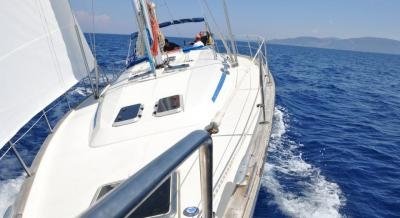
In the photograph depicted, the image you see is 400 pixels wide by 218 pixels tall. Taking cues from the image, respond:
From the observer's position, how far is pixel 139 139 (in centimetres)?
475

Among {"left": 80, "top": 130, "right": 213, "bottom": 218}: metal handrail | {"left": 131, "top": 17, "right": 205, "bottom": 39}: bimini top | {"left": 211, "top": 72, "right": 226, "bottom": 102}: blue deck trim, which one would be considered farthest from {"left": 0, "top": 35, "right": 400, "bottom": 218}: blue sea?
{"left": 80, "top": 130, "right": 213, "bottom": 218}: metal handrail

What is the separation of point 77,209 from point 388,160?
321 inches

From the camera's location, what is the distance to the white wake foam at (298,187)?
582 centimetres

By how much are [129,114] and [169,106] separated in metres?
0.64

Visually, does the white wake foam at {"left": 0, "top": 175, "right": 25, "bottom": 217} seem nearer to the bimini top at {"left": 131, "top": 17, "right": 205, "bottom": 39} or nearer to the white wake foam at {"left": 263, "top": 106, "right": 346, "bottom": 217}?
the white wake foam at {"left": 263, "top": 106, "right": 346, "bottom": 217}

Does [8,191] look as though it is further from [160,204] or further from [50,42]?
[160,204]

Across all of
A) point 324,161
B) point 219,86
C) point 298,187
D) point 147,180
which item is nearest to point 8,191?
point 219,86

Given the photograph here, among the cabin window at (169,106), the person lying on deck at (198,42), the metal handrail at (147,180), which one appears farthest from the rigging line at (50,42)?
the person lying on deck at (198,42)

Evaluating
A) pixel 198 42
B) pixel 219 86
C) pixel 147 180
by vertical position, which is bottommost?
pixel 219 86

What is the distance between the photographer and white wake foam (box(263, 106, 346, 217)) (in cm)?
582

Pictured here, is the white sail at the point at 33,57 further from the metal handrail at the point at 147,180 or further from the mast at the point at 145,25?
the metal handrail at the point at 147,180

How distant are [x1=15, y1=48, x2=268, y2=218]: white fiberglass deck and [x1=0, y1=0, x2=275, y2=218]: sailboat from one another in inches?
0.6

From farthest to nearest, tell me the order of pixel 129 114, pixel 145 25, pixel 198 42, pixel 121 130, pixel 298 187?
pixel 198 42, pixel 145 25, pixel 298 187, pixel 129 114, pixel 121 130

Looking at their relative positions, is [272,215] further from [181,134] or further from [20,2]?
[20,2]
